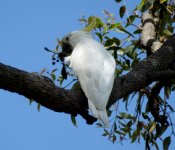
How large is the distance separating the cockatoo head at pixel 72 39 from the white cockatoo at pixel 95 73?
181 millimetres

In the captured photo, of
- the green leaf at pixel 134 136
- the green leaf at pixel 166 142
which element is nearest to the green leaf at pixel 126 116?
the green leaf at pixel 134 136

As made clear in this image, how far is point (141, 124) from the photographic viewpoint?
2605 millimetres

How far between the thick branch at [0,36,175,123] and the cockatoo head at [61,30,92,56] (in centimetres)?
49

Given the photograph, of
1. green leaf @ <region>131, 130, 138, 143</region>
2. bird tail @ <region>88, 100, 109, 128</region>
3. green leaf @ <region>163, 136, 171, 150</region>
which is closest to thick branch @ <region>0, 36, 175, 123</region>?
bird tail @ <region>88, 100, 109, 128</region>

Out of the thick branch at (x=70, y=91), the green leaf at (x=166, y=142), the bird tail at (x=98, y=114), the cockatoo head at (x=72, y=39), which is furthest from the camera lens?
the cockatoo head at (x=72, y=39)

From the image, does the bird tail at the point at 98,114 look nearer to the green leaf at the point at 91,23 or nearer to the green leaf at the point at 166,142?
the green leaf at the point at 166,142

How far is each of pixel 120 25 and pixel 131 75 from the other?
0.57 metres

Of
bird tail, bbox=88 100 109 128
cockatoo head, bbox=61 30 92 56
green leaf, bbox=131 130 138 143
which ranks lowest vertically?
green leaf, bbox=131 130 138 143

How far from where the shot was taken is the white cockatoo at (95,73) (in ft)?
6.41

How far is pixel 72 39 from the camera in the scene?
2641mm

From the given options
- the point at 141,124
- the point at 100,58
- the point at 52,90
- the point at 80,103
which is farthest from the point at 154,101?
the point at 52,90

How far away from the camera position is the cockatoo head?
2561 millimetres

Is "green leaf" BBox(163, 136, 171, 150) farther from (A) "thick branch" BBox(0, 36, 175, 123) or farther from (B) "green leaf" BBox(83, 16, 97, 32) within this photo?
(B) "green leaf" BBox(83, 16, 97, 32)

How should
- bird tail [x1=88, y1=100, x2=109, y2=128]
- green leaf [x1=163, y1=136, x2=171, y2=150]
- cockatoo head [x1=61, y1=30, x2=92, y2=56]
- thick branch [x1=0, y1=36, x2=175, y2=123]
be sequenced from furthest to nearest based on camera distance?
1. cockatoo head [x1=61, y1=30, x2=92, y2=56]
2. green leaf [x1=163, y1=136, x2=171, y2=150]
3. bird tail [x1=88, y1=100, x2=109, y2=128]
4. thick branch [x1=0, y1=36, x2=175, y2=123]
